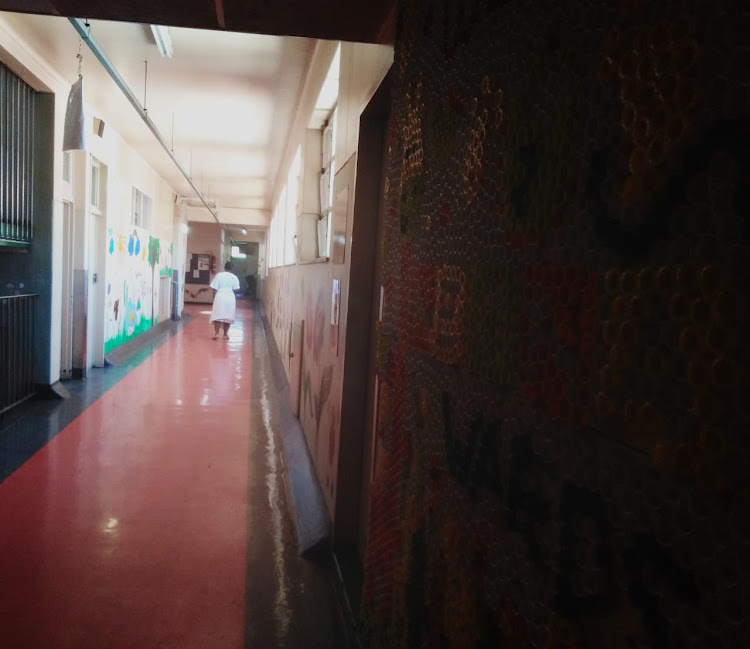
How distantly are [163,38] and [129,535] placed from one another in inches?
155

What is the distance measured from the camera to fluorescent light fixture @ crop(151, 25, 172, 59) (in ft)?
15.4

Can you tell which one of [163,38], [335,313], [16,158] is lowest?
[335,313]

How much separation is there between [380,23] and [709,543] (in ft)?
7.49

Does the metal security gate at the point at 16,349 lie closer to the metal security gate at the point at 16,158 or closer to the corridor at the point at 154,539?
the corridor at the point at 154,539

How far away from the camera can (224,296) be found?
1141cm

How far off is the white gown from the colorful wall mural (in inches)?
52.5

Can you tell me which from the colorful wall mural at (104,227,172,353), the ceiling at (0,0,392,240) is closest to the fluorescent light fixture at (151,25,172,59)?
the ceiling at (0,0,392,240)

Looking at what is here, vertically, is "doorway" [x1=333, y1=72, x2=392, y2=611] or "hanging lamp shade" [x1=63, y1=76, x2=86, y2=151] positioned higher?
"hanging lamp shade" [x1=63, y1=76, x2=86, y2=151]

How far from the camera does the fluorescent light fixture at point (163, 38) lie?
469 cm

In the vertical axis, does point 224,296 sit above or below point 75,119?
below

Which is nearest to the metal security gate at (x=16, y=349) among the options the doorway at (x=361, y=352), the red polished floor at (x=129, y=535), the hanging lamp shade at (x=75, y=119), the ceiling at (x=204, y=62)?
the red polished floor at (x=129, y=535)

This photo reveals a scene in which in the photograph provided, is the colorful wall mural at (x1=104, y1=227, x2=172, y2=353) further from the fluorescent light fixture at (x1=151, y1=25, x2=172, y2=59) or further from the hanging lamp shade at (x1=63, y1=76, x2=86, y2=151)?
the hanging lamp shade at (x1=63, y1=76, x2=86, y2=151)

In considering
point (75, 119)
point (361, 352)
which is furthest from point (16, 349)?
point (361, 352)

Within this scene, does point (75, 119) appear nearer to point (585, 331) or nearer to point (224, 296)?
point (585, 331)
